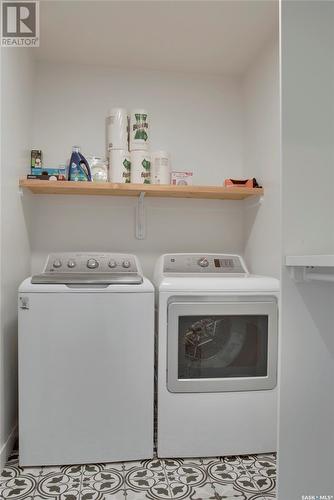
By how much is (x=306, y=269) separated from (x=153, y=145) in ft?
5.98

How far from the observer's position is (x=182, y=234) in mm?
2699

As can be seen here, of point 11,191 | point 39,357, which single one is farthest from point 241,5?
point 39,357

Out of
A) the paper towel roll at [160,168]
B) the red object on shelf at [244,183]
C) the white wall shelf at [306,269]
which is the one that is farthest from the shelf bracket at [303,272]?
the paper towel roll at [160,168]

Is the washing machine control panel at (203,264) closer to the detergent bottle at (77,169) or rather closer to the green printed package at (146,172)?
the green printed package at (146,172)

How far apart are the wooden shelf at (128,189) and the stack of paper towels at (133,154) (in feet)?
0.35

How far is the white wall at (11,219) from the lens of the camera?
1.78m

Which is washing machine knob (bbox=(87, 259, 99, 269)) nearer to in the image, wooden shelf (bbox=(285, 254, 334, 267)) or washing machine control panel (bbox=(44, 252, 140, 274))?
washing machine control panel (bbox=(44, 252, 140, 274))

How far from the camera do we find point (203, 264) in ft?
7.73

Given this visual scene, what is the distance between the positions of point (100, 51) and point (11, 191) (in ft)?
3.88

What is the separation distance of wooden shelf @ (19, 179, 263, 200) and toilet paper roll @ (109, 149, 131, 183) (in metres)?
0.09

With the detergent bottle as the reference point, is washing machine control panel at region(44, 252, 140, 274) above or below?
below

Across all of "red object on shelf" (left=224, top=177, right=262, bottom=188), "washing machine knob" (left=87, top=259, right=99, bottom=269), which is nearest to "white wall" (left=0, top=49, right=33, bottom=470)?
"washing machine knob" (left=87, top=259, right=99, bottom=269)

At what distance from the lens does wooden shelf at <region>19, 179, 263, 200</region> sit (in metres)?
2.20

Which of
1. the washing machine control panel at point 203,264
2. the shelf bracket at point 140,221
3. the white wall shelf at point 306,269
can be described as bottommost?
the washing machine control panel at point 203,264
